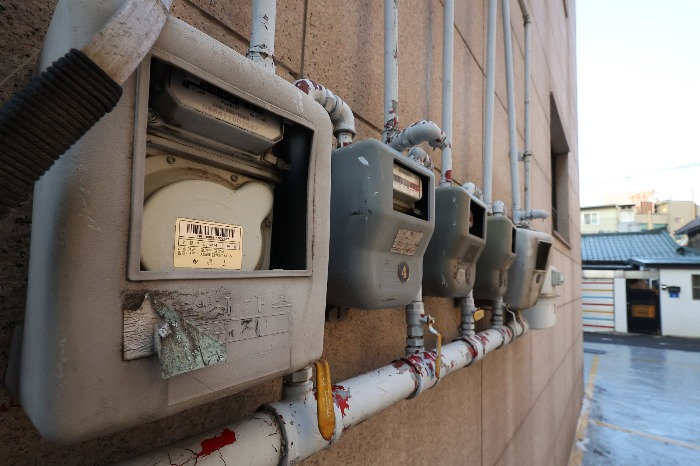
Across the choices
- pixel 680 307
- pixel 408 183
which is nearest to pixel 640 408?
pixel 408 183

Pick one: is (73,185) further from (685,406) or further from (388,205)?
(685,406)

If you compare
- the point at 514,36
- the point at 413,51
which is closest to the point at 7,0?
the point at 413,51

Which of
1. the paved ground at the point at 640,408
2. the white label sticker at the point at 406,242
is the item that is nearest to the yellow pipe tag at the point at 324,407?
the white label sticker at the point at 406,242

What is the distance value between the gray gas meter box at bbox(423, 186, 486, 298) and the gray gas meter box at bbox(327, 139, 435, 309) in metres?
0.38

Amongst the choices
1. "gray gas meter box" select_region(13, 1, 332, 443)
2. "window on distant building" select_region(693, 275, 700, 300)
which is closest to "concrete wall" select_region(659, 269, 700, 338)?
"window on distant building" select_region(693, 275, 700, 300)

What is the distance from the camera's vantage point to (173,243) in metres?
0.55

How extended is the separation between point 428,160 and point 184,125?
971 millimetres

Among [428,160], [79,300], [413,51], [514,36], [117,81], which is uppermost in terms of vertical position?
[514,36]

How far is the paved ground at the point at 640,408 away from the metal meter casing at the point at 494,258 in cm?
492

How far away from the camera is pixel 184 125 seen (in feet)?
1.87

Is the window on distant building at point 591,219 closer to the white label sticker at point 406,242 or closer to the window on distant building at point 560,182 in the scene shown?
the window on distant building at point 560,182

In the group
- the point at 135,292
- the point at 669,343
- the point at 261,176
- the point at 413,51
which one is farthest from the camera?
the point at 669,343

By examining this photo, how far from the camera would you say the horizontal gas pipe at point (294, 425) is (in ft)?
2.18

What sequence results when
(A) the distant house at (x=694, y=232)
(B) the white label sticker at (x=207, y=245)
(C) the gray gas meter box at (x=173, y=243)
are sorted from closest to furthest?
1. (C) the gray gas meter box at (x=173, y=243)
2. (B) the white label sticker at (x=207, y=245)
3. (A) the distant house at (x=694, y=232)
